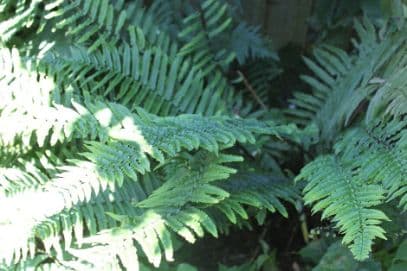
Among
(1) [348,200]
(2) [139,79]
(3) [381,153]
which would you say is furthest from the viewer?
(2) [139,79]

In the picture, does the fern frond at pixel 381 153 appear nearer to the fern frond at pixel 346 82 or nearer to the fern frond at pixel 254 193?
the fern frond at pixel 346 82

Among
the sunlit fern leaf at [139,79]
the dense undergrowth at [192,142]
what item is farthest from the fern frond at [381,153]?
the sunlit fern leaf at [139,79]

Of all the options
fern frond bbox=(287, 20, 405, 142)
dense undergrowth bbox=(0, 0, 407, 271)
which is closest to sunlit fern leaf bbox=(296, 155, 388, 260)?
dense undergrowth bbox=(0, 0, 407, 271)

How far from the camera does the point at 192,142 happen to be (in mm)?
1633

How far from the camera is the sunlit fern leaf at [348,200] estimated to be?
1.45 m

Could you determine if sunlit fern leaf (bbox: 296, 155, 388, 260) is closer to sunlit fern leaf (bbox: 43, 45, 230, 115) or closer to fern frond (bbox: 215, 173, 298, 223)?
fern frond (bbox: 215, 173, 298, 223)

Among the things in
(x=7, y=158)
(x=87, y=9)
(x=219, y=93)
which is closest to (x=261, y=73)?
(x=219, y=93)

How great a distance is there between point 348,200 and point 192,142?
45cm

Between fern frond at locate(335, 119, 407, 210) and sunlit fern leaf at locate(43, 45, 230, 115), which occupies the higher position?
sunlit fern leaf at locate(43, 45, 230, 115)

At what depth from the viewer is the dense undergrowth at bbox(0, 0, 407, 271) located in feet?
5.23

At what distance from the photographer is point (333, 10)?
8.93 ft

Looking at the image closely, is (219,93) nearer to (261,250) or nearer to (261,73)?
(261,73)

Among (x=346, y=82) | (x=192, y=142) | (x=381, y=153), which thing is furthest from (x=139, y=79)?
(x=381, y=153)

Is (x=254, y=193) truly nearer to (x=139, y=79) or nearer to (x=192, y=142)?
(x=192, y=142)
